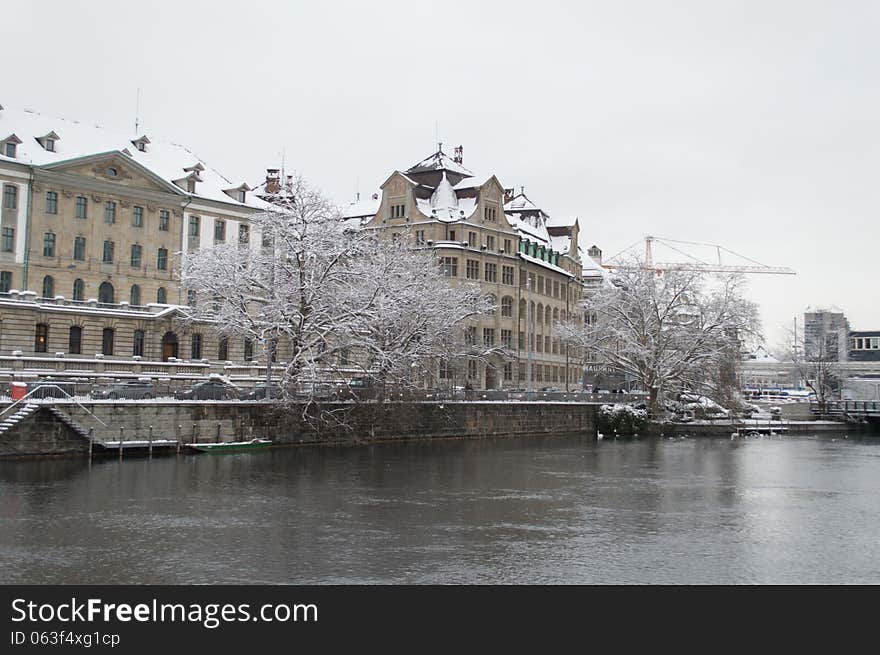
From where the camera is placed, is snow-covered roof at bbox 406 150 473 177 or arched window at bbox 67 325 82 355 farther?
snow-covered roof at bbox 406 150 473 177

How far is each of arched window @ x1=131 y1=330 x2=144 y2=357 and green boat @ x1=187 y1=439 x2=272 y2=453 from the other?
2301 cm

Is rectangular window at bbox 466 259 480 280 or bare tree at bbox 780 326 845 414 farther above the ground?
rectangular window at bbox 466 259 480 280

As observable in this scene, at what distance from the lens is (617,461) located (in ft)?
175

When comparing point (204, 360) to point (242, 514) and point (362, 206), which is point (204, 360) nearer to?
point (362, 206)

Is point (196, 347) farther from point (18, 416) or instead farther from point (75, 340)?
point (18, 416)

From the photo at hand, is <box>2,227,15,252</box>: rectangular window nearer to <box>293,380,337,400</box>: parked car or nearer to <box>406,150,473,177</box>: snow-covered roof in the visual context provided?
<box>293,380,337,400</box>: parked car

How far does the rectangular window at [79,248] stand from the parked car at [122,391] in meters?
26.0

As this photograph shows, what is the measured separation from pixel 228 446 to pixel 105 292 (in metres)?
27.5

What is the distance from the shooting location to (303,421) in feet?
185

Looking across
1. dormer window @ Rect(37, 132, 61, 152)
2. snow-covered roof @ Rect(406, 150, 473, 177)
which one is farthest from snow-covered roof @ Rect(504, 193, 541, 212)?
dormer window @ Rect(37, 132, 61, 152)

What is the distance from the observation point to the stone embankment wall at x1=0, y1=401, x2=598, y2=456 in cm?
4650

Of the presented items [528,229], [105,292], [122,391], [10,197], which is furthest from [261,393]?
[528,229]
